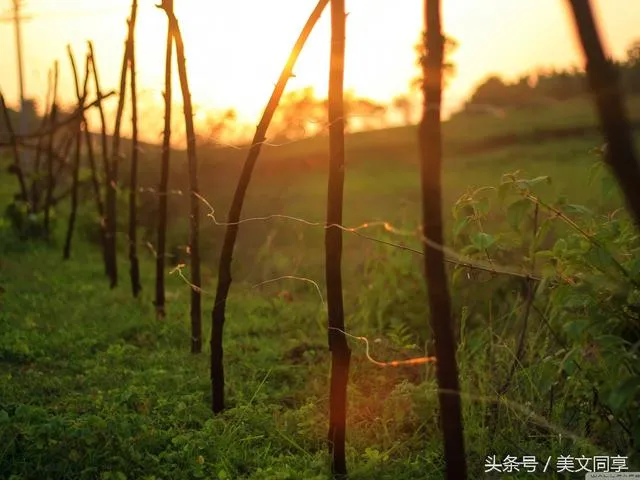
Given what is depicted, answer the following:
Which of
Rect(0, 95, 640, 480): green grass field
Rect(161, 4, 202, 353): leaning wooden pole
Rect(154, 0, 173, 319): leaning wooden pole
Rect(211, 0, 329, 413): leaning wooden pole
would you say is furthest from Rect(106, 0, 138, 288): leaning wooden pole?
Rect(211, 0, 329, 413): leaning wooden pole

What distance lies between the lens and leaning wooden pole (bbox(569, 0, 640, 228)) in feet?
5.27

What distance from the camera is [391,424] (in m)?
3.55

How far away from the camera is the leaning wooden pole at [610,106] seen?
63.2 inches

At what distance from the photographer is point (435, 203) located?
2.14 metres

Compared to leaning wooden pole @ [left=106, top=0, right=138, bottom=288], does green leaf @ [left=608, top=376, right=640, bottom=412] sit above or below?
below

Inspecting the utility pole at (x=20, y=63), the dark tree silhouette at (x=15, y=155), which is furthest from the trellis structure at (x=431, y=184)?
the utility pole at (x=20, y=63)

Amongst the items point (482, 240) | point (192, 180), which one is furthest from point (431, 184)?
point (192, 180)

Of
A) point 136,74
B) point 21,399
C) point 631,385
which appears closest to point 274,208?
point 136,74

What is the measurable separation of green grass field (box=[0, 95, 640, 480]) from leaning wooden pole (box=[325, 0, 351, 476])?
0.84 ft

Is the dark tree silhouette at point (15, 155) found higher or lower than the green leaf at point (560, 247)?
higher

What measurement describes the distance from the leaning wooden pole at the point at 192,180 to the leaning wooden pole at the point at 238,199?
67 cm

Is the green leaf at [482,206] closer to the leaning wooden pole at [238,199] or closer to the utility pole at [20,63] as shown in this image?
the leaning wooden pole at [238,199]

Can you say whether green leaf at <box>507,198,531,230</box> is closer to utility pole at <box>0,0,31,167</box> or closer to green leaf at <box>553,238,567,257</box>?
green leaf at <box>553,238,567,257</box>

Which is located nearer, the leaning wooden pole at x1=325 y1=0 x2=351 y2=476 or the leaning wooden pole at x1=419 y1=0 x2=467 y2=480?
the leaning wooden pole at x1=419 y1=0 x2=467 y2=480
